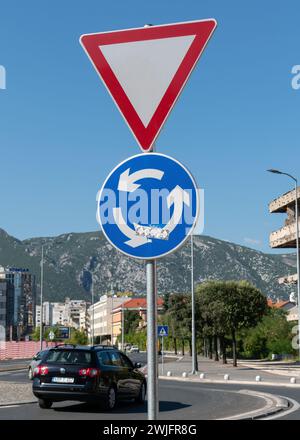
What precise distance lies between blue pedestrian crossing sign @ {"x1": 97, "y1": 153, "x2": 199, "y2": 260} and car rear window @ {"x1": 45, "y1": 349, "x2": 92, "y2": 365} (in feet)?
46.5

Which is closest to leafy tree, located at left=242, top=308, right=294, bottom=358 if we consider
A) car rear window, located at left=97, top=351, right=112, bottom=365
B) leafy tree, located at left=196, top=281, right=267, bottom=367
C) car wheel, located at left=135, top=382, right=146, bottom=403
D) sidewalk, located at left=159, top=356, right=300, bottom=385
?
leafy tree, located at left=196, top=281, right=267, bottom=367

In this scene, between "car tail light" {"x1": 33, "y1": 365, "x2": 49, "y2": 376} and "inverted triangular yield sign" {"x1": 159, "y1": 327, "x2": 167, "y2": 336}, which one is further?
"inverted triangular yield sign" {"x1": 159, "y1": 327, "x2": 167, "y2": 336}

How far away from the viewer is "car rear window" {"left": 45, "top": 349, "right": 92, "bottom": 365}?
1819 centimetres

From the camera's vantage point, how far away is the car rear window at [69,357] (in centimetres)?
1819

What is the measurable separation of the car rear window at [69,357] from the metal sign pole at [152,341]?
46.3 feet

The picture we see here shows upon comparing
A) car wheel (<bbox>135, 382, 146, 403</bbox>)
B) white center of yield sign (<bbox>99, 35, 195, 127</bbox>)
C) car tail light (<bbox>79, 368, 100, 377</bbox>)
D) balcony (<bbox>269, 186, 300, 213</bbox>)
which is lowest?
car wheel (<bbox>135, 382, 146, 403</bbox>)

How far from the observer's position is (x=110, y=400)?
18156 millimetres

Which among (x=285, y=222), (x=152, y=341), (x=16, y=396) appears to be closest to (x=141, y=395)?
(x=16, y=396)

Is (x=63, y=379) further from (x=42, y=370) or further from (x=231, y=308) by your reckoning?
(x=231, y=308)

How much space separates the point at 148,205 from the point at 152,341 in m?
0.78

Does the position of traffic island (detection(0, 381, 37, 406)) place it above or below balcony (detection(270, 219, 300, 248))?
below

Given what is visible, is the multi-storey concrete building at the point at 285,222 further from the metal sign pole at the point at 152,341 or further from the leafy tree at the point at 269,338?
the metal sign pole at the point at 152,341

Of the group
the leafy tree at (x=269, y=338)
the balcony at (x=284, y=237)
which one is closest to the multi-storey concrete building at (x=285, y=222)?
the balcony at (x=284, y=237)

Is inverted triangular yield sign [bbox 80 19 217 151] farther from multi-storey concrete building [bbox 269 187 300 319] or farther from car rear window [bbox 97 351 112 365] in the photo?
multi-storey concrete building [bbox 269 187 300 319]
